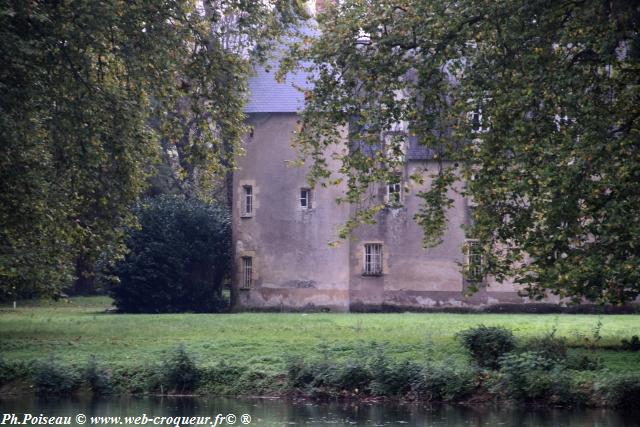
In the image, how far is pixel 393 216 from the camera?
4275cm

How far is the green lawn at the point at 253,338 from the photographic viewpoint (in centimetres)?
1959

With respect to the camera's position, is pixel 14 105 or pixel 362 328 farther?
pixel 362 328

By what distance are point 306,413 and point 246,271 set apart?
27367mm

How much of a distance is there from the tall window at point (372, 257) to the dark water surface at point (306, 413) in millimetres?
25962

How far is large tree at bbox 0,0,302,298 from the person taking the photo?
18.1 m

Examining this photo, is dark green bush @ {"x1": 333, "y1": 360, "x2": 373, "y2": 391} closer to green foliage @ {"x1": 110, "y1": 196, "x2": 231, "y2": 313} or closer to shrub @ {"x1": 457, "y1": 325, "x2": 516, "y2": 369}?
shrub @ {"x1": 457, "y1": 325, "x2": 516, "y2": 369}

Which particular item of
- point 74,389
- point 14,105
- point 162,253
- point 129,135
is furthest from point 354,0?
point 162,253

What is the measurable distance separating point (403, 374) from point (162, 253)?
25677 mm

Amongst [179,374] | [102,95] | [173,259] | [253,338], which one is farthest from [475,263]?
[173,259]

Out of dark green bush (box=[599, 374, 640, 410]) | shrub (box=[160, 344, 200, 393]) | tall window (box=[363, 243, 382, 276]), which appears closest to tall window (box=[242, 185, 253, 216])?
tall window (box=[363, 243, 382, 276])

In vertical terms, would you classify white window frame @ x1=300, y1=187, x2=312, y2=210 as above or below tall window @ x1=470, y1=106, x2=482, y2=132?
above

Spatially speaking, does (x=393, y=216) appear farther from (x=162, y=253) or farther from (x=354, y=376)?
(x=354, y=376)

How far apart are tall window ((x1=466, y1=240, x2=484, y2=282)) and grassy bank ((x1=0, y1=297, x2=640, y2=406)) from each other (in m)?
1.61

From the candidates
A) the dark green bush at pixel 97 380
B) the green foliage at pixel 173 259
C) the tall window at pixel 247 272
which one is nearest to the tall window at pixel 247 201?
the green foliage at pixel 173 259
